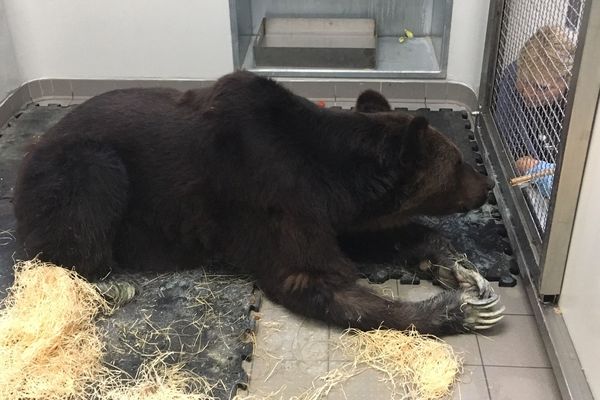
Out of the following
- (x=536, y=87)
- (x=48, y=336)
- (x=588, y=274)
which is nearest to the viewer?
(x=588, y=274)

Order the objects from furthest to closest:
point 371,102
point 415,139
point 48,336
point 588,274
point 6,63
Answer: point 6,63 → point 371,102 → point 415,139 → point 48,336 → point 588,274

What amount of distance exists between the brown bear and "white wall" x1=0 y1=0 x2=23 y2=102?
208 centimetres

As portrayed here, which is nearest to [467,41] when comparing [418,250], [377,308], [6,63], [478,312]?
[418,250]

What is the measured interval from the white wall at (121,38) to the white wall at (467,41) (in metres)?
1.59

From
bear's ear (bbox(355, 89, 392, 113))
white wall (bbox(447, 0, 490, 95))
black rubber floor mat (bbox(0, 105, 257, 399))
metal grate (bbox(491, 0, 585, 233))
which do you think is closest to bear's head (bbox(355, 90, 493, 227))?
bear's ear (bbox(355, 89, 392, 113))

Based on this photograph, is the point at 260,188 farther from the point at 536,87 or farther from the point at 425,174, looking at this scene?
the point at 536,87

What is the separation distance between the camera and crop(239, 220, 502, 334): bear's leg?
300 cm

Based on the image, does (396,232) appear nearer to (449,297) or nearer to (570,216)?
(449,297)

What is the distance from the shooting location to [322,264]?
3051mm

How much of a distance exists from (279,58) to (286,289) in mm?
2499

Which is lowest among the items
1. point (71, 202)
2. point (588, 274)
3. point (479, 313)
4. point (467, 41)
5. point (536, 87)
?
point (479, 313)

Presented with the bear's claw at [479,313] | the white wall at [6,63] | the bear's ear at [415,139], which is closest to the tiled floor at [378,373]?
the bear's claw at [479,313]

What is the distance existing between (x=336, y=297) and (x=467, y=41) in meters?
2.65

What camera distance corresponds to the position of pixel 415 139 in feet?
9.64
